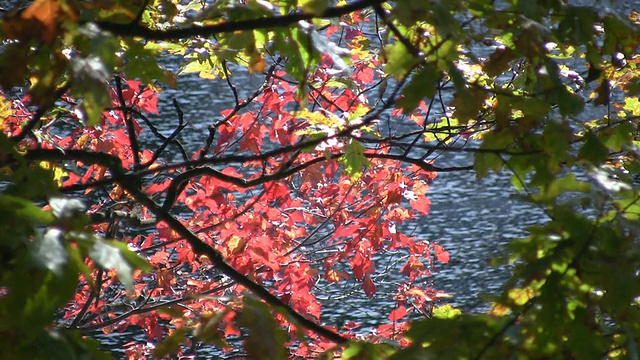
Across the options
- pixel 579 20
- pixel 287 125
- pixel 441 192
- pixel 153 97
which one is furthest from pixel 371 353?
pixel 441 192

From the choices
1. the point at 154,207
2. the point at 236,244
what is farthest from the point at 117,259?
the point at 236,244

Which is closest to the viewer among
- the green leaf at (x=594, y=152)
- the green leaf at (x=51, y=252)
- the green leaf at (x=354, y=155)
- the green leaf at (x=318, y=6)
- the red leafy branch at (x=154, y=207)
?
the green leaf at (x=51, y=252)

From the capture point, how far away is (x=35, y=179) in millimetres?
1291

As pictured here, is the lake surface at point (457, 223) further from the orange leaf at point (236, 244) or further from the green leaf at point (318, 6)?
the green leaf at point (318, 6)

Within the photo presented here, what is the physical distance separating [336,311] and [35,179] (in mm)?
5967

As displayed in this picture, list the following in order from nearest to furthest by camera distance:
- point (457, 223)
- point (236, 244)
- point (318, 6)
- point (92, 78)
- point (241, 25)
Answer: point (92, 78)
point (318, 6)
point (241, 25)
point (236, 244)
point (457, 223)

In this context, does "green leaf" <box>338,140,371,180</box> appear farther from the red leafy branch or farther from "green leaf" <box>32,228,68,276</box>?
"green leaf" <box>32,228,68,276</box>

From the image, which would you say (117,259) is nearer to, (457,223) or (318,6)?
(318,6)

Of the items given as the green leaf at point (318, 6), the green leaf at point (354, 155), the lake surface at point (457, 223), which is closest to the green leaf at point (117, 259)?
the green leaf at point (318, 6)

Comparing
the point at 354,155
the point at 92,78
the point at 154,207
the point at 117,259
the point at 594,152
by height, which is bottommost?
the point at 117,259

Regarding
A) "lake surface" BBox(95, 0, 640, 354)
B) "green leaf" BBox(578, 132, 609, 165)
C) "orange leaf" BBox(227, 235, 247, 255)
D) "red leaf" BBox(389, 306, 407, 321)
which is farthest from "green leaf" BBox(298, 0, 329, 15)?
"lake surface" BBox(95, 0, 640, 354)

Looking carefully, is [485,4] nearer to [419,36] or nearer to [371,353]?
[419,36]

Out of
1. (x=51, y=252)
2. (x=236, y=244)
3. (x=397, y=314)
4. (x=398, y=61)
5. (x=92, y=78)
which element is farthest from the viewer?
(x=397, y=314)

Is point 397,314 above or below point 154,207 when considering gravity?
above
